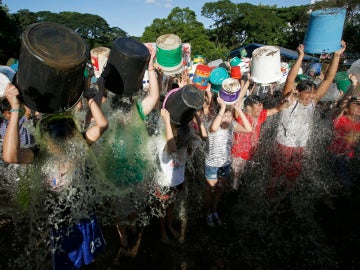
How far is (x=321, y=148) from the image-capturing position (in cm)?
430

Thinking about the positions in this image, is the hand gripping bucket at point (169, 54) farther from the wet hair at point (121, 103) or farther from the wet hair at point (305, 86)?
the wet hair at point (305, 86)

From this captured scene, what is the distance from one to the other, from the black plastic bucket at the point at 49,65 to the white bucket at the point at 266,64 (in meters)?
3.10

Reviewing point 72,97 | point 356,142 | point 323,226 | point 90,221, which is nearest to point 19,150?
A: point 72,97

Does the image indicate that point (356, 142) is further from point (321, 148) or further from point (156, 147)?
point (156, 147)

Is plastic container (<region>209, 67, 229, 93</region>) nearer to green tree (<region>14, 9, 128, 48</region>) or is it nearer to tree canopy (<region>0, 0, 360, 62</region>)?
tree canopy (<region>0, 0, 360, 62</region>)

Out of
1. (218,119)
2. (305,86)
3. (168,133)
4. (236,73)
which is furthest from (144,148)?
(236,73)

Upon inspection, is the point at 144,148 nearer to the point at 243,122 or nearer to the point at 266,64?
the point at 243,122

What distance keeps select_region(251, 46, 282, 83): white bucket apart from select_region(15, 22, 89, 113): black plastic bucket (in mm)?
3102

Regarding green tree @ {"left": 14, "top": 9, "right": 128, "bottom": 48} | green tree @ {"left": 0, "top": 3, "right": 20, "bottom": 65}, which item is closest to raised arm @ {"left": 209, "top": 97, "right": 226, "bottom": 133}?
green tree @ {"left": 0, "top": 3, "right": 20, "bottom": 65}

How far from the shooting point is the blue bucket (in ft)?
12.2

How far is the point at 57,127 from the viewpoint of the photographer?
6.66ft

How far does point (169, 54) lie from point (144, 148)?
1398 millimetres

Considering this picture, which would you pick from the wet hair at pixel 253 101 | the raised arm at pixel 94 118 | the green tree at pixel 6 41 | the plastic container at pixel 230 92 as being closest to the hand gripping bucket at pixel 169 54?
the plastic container at pixel 230 92

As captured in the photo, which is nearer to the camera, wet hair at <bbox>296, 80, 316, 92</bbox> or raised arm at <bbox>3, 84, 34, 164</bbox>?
raised arm at <bbox>3, 84, 34, 164</bbox>
